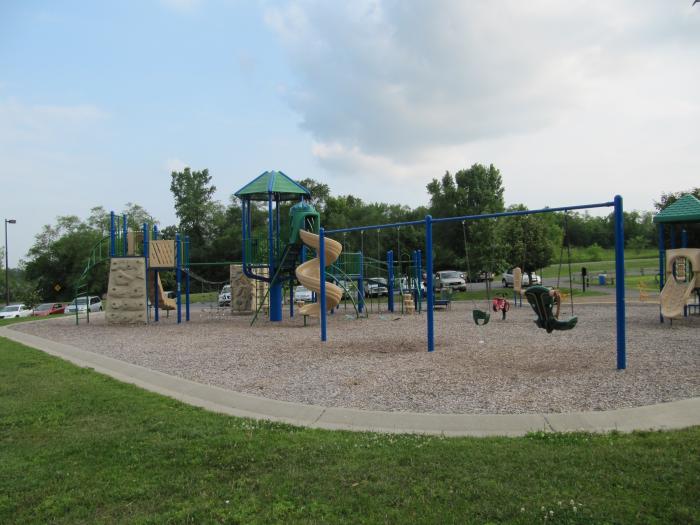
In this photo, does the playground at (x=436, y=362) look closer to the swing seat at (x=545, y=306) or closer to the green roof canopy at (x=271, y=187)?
the swing seat at (x=545, y=306)

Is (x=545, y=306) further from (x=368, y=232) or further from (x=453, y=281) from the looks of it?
(x=368, y=232)

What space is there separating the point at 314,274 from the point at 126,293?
7828mm

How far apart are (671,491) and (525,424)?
195cm

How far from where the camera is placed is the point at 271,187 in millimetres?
20219

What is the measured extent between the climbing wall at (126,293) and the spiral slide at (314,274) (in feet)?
22.3

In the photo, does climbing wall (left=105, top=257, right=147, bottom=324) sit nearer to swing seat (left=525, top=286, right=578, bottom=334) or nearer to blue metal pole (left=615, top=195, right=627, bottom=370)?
swing seat (left=525, top=286, right=578, bottom=334)

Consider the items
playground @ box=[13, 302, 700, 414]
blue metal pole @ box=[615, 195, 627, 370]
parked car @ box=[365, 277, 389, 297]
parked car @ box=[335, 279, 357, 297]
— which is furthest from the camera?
parked car @ box=[365, 277, 389, 297]

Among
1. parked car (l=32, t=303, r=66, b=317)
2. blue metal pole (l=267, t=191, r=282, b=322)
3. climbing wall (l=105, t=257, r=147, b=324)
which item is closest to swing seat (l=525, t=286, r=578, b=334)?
blue metal pole (l=267, t=191, r=282, b=322)

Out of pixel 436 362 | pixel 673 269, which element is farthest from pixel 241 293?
pixel 673 269

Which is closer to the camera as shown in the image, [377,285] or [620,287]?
[620,287]

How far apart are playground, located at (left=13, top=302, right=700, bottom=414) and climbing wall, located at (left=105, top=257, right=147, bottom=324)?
2522 millimetres

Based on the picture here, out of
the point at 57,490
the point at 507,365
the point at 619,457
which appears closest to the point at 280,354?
the point at 507,365

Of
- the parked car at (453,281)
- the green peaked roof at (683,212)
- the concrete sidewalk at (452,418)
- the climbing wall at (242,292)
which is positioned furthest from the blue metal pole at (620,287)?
the parked car at (453,281)

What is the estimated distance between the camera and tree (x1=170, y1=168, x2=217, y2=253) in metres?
68.8
